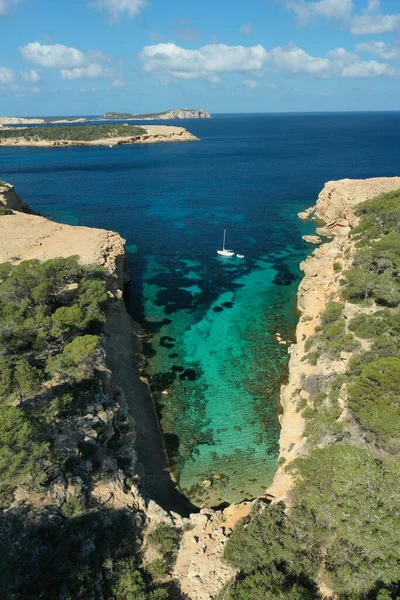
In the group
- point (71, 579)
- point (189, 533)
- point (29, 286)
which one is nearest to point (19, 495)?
point (71, 579)

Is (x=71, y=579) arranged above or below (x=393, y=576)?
below

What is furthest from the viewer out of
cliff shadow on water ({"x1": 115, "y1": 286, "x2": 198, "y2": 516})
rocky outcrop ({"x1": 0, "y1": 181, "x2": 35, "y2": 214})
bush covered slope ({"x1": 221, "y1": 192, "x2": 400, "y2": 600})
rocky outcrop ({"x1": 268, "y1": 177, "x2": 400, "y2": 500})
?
rocky outcrop ({"x1": 0, "y1": 181, "x2": 35, "y2": 214})

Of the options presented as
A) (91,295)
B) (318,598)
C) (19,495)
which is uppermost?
(91,295)

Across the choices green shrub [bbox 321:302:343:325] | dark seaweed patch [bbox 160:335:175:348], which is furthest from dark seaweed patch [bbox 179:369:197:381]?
green shrub [bbox 321:302:343:325]

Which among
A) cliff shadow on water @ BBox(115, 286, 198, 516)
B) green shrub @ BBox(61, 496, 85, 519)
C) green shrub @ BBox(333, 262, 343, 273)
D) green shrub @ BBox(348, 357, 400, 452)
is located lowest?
cliff shadow on water @ BBox(115, 286, 198, 516)

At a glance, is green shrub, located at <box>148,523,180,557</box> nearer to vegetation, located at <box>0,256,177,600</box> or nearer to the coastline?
vegetation, located at <box>0,256,177,600</box>

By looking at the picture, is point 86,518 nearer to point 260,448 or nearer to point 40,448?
point 40,448
